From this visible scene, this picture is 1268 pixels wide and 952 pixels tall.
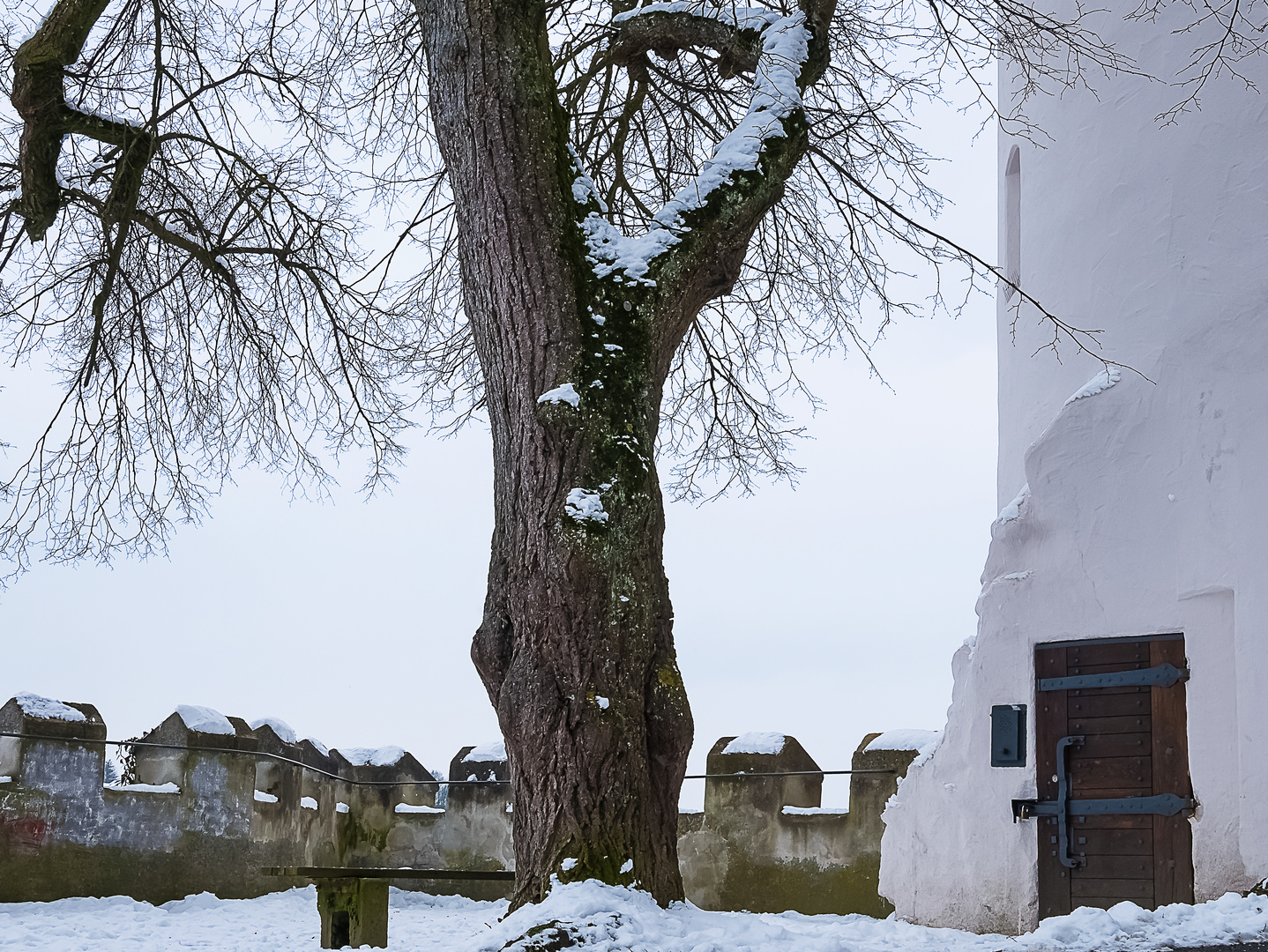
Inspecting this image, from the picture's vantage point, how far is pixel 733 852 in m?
9.96

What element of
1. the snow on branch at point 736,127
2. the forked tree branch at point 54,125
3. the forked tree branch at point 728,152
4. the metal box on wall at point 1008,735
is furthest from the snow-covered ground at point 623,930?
the forked tree branch at point 54,125

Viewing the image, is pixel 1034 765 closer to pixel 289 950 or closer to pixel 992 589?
pixel 992 589

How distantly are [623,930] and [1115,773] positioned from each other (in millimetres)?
3970

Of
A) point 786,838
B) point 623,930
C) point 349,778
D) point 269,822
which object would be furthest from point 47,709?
point 623,930

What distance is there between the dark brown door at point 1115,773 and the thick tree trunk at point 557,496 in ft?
Result: 10.8

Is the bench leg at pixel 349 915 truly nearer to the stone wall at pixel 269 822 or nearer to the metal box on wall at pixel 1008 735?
the stone wall at pixel 269 822

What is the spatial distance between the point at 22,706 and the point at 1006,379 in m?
7.06

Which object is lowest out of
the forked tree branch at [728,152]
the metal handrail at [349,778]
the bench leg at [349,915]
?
the bench leg at [349,915]

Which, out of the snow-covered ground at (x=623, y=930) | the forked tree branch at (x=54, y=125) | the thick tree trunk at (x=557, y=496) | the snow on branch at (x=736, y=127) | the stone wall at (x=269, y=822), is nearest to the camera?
the snow-covered ground at (x=623, y=930)

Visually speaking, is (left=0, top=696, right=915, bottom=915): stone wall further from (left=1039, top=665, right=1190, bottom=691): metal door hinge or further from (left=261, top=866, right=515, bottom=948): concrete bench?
(left=261, top=866, right=515, bottom=948): concrete bench

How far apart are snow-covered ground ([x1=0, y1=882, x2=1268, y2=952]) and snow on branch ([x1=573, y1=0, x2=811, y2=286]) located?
8.43 feet

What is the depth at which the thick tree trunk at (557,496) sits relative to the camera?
4785 mm

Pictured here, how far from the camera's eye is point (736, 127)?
5891mm

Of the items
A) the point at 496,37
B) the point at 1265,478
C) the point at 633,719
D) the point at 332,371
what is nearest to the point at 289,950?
the point at 633,719
